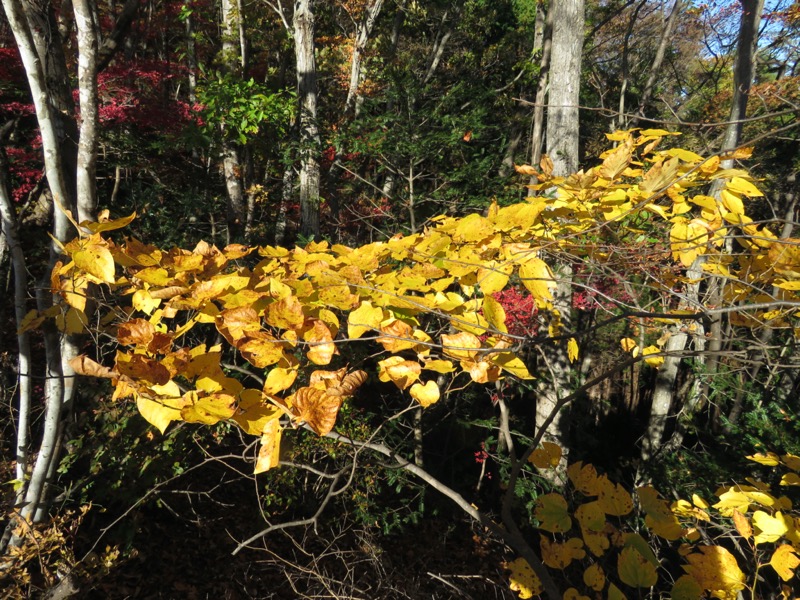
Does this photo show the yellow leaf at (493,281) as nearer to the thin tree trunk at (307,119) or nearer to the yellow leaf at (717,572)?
the yellow leaf at (717,572)

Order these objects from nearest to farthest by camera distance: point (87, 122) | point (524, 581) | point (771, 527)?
point (771, 527) → point (524, 581) → point (87, 122)

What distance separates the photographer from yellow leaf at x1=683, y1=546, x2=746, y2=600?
1.18m

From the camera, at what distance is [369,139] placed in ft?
15.0

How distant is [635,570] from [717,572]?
10.9 inches

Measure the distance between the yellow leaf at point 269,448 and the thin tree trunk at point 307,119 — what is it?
3572 millimetres

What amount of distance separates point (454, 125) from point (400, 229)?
49.3 inches

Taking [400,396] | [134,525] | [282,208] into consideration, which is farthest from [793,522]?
[282,208]

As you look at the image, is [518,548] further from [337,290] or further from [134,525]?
[134,525]

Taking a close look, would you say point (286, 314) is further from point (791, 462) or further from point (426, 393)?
point (791, 462)

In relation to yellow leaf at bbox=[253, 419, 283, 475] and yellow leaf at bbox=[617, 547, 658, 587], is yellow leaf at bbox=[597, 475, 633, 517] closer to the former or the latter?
yellow leaf at bbox=[617, 547, 658, 587]

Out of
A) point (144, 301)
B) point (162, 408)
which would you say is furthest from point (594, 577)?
point (144, 301)

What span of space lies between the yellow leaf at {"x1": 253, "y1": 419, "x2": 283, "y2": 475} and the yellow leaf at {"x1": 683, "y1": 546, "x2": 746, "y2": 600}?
45.3 inches

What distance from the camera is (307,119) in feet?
15.5

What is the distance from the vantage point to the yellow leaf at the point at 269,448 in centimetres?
95
